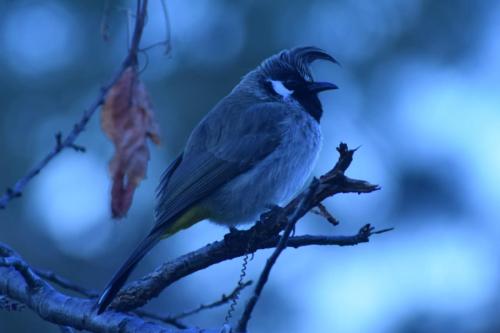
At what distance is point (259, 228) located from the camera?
143 inches

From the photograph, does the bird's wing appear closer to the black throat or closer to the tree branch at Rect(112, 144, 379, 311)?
the black throat

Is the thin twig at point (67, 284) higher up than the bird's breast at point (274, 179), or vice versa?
the bird's breast at point (274, 179)

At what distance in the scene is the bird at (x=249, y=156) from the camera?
166 inches

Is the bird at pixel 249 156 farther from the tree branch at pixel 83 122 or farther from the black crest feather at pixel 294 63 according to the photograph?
the tree branch at pixel 83 122

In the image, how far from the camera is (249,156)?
4.44 m

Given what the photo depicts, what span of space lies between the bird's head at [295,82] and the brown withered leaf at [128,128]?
1.66 metres

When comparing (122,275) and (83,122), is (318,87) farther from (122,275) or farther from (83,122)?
(83,122)

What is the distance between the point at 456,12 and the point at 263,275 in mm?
9615

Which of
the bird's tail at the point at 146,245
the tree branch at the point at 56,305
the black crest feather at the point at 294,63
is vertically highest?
Result: the black crest feather at the point at 294,63

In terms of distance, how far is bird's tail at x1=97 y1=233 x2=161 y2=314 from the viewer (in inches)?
126

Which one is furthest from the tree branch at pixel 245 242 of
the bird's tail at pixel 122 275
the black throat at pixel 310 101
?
the black throat at pixel 310 101

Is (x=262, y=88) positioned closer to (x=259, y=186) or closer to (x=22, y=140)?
(x=259, y=186)

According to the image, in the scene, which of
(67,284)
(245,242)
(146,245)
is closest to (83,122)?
(67,284)

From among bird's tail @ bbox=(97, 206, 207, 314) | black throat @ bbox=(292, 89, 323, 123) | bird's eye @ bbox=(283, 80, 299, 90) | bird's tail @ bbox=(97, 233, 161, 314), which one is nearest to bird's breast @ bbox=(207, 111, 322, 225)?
bird's tail @ bbox=(97, 206, 207, 314)
